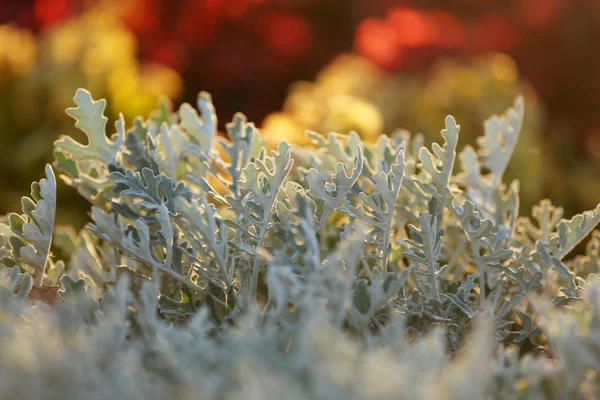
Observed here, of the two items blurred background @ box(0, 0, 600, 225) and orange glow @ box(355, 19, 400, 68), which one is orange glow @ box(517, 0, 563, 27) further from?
orange glow @ box(355, 19, 400, 68)

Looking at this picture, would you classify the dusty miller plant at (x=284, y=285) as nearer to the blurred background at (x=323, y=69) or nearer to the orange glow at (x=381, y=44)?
the blurred background at (x=323, y=69)

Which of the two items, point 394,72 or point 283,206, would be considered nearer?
point 283,206

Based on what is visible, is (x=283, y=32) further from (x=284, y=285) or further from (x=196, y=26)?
(x=284, y=285)

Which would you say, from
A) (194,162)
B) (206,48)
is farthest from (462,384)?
(206,48)

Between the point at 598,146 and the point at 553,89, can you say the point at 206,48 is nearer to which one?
the point at 553,89

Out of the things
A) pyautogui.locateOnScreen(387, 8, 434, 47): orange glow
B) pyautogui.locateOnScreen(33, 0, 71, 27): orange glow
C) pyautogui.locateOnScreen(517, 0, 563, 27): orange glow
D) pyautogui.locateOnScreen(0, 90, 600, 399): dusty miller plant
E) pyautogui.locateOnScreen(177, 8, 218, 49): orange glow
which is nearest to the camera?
pyautogui.locateOnScreen(0, 90, 600, 399): dusty miller plant

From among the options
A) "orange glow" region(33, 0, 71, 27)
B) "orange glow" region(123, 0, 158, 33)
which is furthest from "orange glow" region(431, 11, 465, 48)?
"orange glow" region(33, 0, 71, 27)

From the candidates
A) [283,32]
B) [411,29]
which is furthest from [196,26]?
[411,29]
